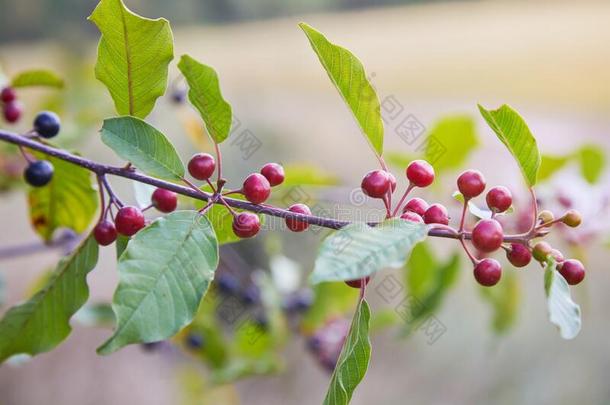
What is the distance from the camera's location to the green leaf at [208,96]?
61 cm

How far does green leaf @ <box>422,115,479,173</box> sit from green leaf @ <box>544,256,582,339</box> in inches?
26.5

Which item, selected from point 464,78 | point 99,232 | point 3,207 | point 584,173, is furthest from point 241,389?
point 464,78

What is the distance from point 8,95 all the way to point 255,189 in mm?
572

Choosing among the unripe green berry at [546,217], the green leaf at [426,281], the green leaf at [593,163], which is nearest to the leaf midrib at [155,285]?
the unripe green berry at [546,217]

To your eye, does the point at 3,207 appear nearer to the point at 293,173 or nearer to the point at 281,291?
the point at 281,291

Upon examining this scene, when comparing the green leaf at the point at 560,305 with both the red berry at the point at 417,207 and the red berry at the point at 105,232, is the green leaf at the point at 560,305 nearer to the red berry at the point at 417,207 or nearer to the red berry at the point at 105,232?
the red berry at the point at 417,207

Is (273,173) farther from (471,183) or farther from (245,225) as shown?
(471,183)

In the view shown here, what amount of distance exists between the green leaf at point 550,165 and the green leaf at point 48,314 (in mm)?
852

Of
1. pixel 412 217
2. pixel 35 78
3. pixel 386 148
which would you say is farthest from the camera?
pixel 386 148

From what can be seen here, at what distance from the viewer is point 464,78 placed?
6.73 meters

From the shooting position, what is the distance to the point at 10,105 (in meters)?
0.99

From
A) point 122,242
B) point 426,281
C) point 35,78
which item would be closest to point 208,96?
point 122,242

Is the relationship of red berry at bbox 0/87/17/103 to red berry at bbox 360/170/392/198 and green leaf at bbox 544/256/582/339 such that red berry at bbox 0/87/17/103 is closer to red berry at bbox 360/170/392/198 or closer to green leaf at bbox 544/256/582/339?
red berry at bbox 360/170/392/198

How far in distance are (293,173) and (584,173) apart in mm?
602
